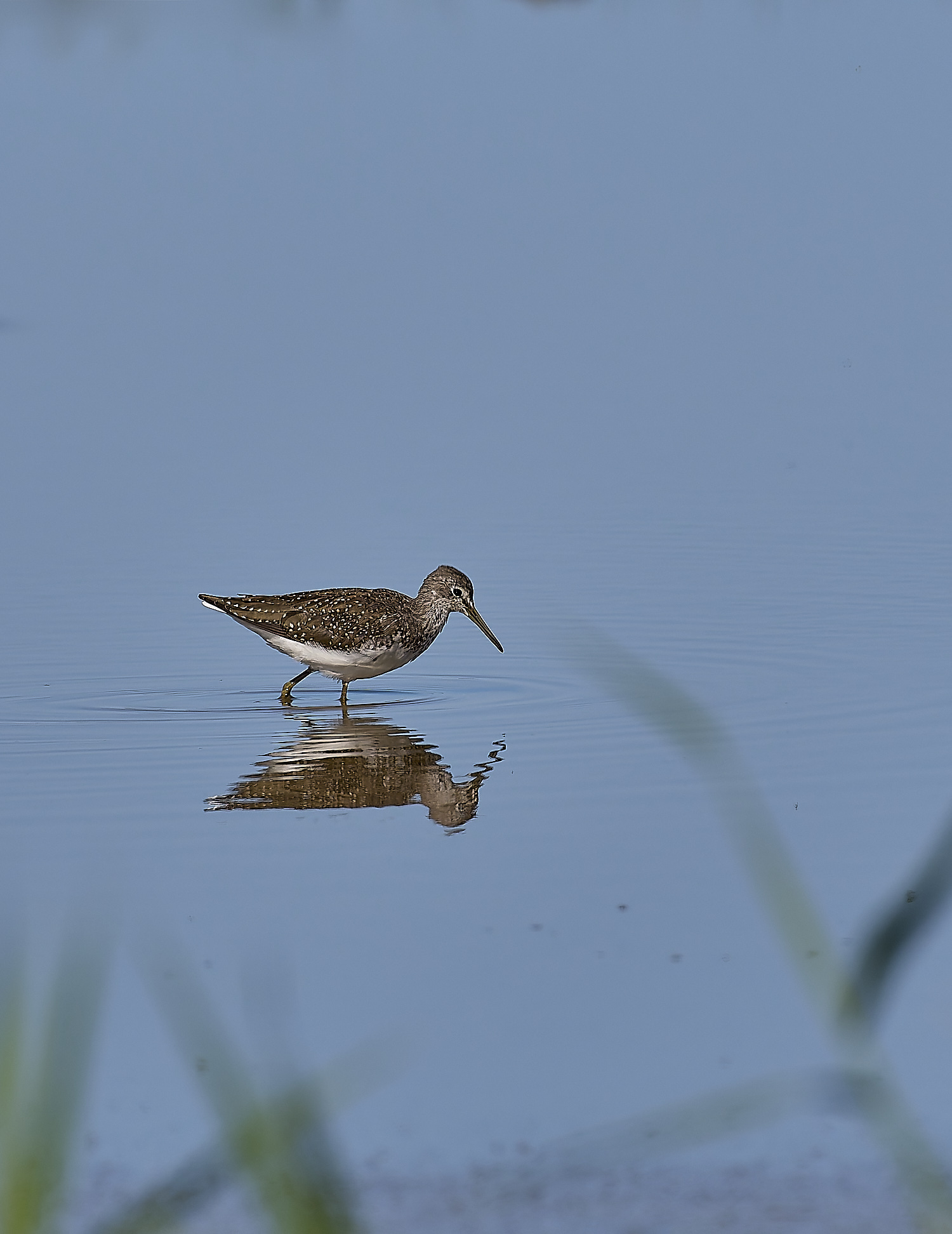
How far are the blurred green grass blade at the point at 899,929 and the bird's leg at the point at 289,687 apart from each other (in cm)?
993

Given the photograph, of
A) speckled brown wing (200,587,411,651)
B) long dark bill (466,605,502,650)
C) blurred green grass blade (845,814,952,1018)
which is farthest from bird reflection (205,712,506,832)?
blurred green grass blade (845,814,952,1018)

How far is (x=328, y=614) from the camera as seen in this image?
1233 cm

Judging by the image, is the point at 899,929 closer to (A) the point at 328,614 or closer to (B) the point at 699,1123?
(B) the point at 699,1123

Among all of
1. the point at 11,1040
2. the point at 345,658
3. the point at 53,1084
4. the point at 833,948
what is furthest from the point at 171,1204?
the point at 345,658

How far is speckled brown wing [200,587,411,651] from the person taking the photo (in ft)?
39.9

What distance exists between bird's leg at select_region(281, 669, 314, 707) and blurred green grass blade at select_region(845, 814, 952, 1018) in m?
9.93

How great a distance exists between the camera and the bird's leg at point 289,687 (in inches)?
483

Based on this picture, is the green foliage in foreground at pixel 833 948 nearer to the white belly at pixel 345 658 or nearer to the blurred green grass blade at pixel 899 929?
the blurred green grass blade at pixel 899 929

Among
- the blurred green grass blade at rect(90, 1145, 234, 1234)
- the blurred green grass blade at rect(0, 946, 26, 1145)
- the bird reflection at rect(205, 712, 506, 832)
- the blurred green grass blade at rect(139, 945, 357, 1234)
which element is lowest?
the bird reflection at rect(205, 712, 506, 832)

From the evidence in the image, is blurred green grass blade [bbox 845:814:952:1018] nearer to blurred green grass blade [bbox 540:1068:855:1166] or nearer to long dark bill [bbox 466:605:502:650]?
blurred green grass blade [bbox 540:1068:855:1166]

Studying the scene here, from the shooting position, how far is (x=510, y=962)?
23.0ft

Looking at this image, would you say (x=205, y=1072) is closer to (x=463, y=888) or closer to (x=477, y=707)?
(x=463, y=888)

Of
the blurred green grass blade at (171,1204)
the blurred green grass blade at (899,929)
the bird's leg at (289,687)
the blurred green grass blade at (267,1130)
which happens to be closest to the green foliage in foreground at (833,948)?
the blurred green grass blade at (899,929)

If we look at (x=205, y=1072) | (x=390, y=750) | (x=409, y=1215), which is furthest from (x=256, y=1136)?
(x=390, y=750)
